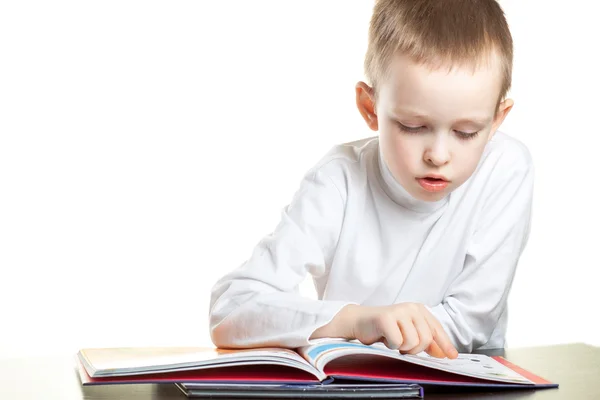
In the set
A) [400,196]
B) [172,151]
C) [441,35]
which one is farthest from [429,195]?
[172,151]

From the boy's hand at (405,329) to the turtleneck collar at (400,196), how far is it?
366 mm

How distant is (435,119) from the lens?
3.83 feet

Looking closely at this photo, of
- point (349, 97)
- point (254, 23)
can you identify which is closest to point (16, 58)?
point (254, 23)

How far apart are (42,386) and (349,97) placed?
7.82 ft

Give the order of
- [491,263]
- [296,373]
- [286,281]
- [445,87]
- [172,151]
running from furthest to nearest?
[172,151] < [491,263] < [286,281] < [445,87] < [296,373]

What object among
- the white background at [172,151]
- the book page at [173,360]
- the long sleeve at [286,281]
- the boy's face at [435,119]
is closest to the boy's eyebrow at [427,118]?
the boy's face at [435,119]

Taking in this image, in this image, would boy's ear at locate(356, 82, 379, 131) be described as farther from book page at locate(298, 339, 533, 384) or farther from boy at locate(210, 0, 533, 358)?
book page at locate(298, 339, 533, 384)

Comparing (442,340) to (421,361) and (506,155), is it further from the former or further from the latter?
(506,155)

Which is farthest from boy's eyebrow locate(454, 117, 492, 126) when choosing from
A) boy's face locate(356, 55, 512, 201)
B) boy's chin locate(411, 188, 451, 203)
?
boy's chin locate(411, 188, 451, 203)

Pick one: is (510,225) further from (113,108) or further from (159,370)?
(113,108)

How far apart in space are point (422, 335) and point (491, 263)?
1.32 ft

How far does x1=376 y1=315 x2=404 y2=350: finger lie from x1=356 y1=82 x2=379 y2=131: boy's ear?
0.40 metres

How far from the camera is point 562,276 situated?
3.14m

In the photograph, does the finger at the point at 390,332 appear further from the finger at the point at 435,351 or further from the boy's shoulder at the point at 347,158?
the boy's shoulder at the point at 347,158
